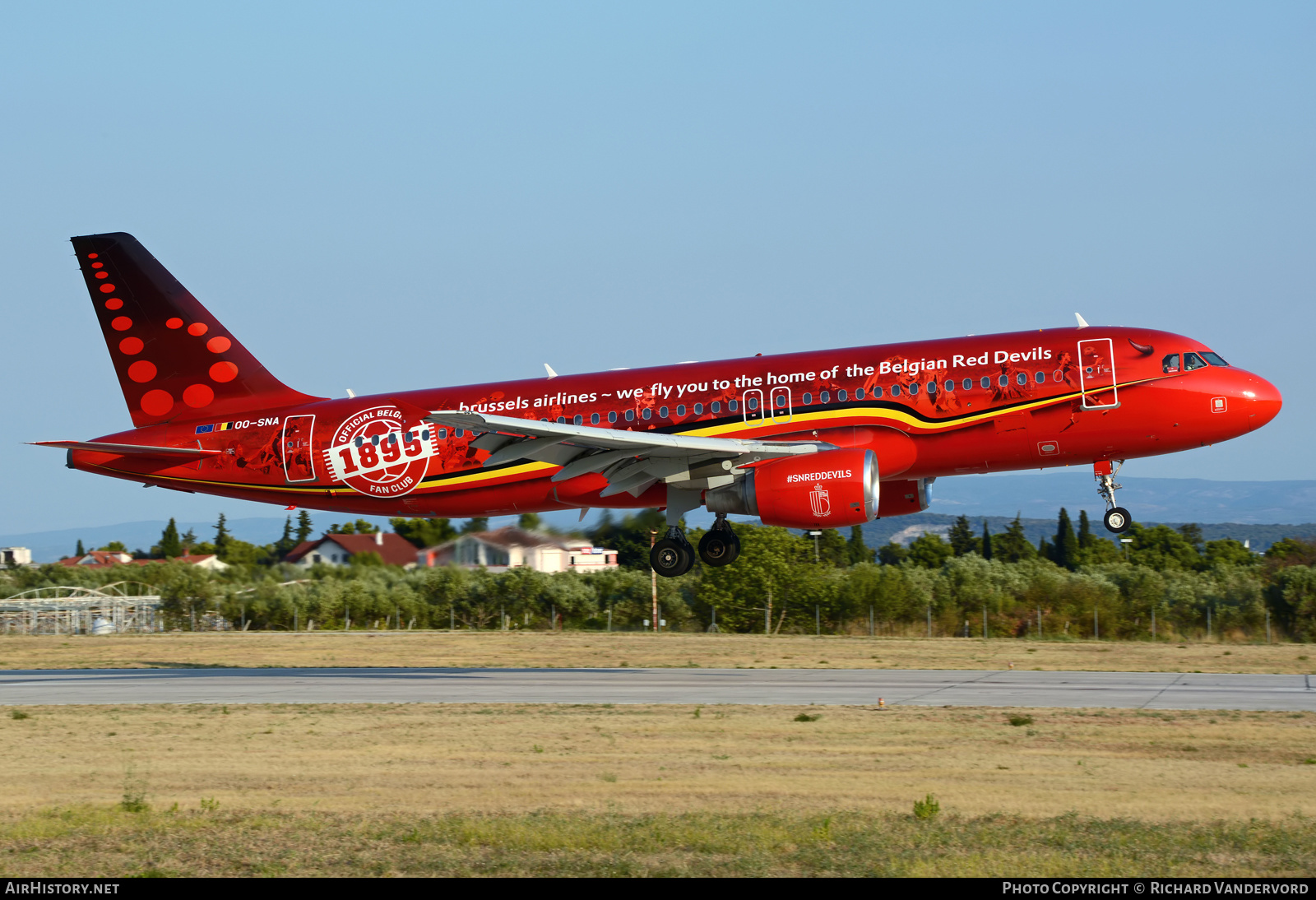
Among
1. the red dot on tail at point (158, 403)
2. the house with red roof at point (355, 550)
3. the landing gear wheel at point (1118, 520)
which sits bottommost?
the landing gear wheel at point (1118, 520)

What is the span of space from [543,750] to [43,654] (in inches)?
1472

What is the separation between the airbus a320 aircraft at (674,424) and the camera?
26.9 metres

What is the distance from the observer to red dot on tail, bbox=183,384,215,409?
32.6 meters

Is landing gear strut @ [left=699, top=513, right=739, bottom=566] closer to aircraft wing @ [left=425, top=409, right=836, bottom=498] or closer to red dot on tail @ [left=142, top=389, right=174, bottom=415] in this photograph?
aircraft wing @ [left=425, top=409, right=836, bottom=498]

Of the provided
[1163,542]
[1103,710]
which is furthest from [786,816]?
[1163,542]

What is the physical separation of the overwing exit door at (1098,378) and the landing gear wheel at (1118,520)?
2.75 meters

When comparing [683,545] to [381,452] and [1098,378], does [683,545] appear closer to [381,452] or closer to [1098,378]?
[381,452]

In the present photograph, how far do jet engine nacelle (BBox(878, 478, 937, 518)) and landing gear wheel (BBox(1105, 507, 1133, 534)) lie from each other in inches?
167

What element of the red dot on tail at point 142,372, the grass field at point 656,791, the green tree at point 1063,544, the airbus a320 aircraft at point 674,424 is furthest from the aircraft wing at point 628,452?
the green tree at point 1063,544

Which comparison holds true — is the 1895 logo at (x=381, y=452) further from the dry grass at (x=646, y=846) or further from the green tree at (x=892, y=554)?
the green tree at (x=892, y=554)

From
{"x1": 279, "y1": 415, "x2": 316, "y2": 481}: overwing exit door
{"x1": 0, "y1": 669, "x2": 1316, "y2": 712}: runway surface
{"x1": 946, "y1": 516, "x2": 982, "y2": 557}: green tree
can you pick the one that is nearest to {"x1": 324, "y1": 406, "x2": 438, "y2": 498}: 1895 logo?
{"x1": 279, "y1": 415, "x2": 316, "y2": 481}: overwing exit door

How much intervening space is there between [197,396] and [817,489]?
16.3m

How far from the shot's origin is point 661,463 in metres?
28.8
